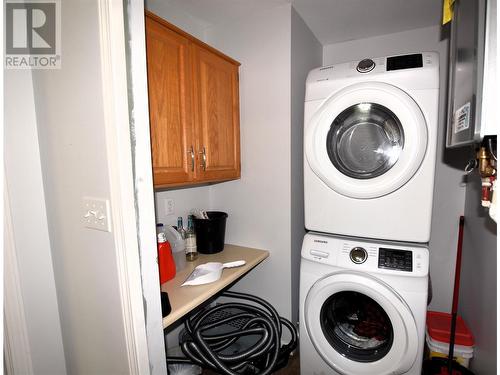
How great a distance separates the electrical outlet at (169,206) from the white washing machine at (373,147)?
0.88 meters

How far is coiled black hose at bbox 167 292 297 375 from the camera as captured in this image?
131cm

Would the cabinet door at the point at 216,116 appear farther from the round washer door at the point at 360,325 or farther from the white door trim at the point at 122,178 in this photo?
the round washer door at the point at 360,325

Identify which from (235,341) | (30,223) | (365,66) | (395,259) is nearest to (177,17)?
(365,66)

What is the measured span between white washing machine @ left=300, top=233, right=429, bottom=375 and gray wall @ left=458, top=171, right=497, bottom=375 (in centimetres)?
29

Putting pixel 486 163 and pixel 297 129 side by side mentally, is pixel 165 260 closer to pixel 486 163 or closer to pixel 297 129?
pixel 297 129

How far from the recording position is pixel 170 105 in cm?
128

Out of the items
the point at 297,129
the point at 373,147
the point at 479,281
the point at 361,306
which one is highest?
the point at 297,129

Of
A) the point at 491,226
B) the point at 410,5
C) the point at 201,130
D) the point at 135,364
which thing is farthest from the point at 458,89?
the point at 135,364

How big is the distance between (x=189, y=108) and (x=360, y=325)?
151 centimetres

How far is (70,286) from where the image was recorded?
1.11m

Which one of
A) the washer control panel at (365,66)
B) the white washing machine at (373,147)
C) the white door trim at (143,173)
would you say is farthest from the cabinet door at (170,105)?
the washer control panel at (365,66)

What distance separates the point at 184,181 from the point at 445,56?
1.99 m

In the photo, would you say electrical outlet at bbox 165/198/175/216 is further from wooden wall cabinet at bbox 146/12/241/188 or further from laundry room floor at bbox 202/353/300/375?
A: laundry room floor at bbox 202/353/300/375

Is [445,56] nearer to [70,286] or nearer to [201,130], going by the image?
[201,130]
